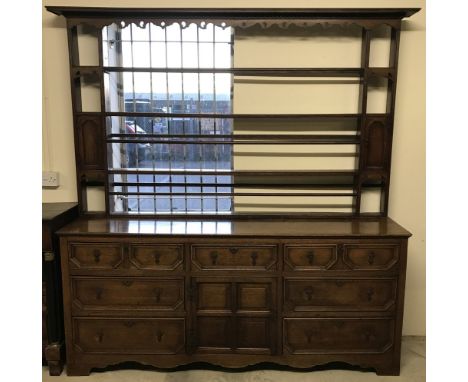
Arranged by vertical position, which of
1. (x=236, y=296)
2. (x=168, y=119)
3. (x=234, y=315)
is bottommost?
(x=234, y=315)

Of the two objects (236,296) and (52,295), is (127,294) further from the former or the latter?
(236,296)

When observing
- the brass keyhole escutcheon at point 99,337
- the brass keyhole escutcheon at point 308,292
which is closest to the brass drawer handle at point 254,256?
the brass keyhole escutcheon at point 308,292

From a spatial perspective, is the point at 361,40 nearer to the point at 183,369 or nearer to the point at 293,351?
the point at 293,351

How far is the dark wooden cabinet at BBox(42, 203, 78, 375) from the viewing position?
90.0 inches

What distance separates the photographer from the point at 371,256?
2.28 meters

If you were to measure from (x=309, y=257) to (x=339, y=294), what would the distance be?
279 mm

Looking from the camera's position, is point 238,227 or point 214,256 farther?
point 238,227

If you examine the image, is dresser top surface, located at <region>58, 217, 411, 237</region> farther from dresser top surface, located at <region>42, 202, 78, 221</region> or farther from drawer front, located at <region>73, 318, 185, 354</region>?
drawer front, located at <region>73, 318, 185, 354</region>

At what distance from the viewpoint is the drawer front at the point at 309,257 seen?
89.3 inches

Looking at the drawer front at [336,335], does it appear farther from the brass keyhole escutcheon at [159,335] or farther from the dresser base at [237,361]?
the brass keyhole escutcheon at [159,335]

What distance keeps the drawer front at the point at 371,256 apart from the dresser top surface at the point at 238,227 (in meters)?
0.07

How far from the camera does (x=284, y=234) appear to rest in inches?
89.0

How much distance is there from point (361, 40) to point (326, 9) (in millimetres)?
334

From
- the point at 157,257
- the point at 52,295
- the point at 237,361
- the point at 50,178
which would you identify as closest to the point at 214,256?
the point at 157,257
